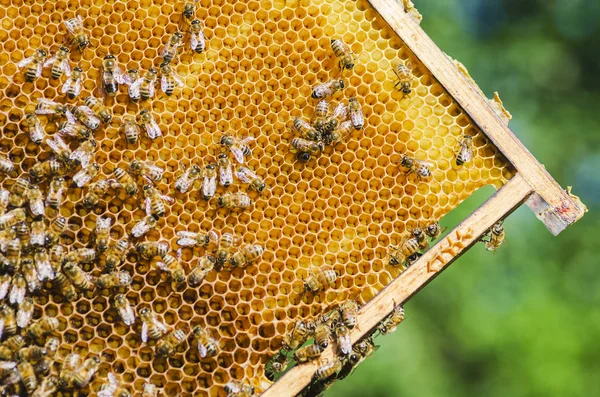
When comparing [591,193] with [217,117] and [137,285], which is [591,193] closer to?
[217,117]

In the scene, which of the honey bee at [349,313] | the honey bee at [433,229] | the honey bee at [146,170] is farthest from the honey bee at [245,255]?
the honey bee at [433,229]

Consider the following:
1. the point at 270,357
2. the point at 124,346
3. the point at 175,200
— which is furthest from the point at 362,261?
the point at 124,346

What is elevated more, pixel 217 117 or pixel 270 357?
pixel 217 117

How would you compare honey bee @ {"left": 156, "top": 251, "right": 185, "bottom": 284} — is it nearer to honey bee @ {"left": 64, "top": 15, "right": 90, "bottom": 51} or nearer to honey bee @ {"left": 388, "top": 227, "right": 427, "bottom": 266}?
honey bee @ {"left": 388, "top": 227, "right": 427, "bottom": 266}

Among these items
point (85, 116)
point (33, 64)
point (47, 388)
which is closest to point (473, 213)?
point (85, 116)

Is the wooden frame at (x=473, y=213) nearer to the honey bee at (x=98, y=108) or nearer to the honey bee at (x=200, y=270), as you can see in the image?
the honey bee at (x=200, y=270)

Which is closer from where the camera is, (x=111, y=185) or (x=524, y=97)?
(x=111, y=185)
